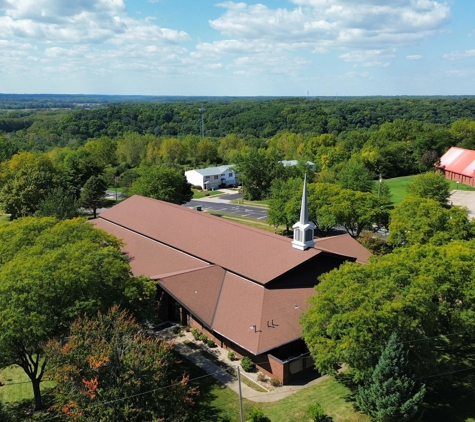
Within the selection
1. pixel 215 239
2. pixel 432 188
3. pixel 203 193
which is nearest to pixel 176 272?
pixel 215 239

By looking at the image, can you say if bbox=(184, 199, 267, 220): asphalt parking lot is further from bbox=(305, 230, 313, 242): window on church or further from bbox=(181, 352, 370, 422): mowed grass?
bbox=(181, 352, 370, 422): mowed grass

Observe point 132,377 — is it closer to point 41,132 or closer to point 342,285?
point 342,285

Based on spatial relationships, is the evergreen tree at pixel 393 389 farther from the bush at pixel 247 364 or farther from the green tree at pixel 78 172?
the green tree at pixel 78 172

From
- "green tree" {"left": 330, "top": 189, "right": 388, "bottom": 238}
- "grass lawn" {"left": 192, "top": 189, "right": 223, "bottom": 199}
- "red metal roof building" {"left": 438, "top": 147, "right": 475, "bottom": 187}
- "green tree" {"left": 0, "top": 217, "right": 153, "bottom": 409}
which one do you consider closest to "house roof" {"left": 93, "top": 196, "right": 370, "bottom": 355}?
"green tree" {"left": 0, "top": 217, "right": 153, "bottom": 409}

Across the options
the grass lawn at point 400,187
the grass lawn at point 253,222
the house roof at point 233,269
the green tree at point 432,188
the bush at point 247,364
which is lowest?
the grass lawn at point 253,222

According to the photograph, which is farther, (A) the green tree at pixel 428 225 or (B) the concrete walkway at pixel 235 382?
(A) the green tree at pixel 428 225

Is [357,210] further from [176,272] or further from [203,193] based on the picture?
[203,193]

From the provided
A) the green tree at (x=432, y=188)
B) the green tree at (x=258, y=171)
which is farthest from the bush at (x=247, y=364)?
the green tree at (x=258, y=171)
